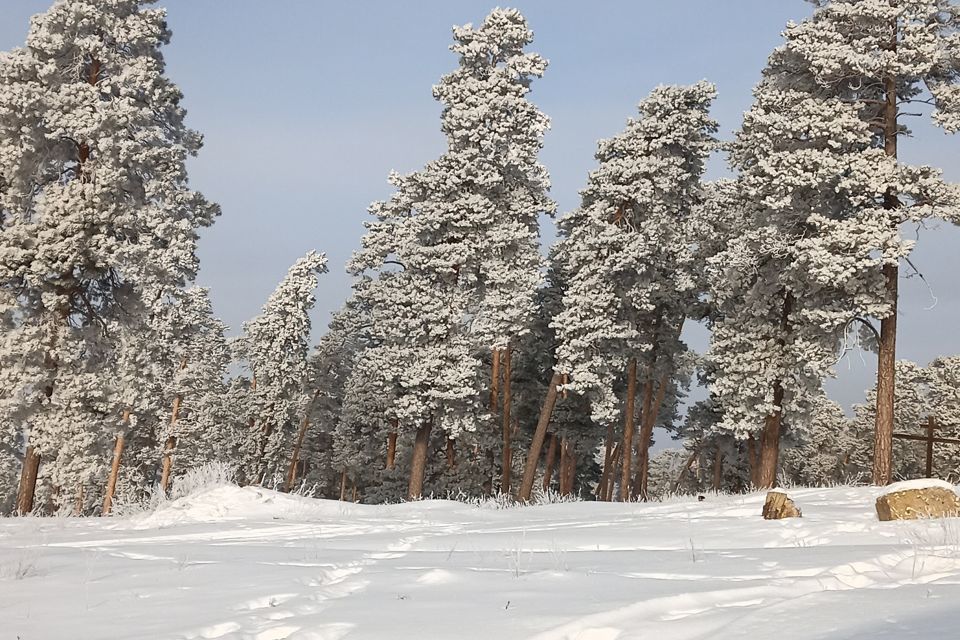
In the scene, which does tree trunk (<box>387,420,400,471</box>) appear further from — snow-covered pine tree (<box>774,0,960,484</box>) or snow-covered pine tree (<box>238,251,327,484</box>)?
snow-covered pine tree (<box>774,0,960,484</box>)

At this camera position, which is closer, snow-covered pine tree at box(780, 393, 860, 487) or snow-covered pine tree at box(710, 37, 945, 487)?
snow-covered pine tree at box(710, 37, 945, 487)

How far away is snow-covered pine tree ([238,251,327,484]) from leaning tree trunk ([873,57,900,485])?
27.8m

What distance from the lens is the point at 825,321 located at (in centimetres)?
2148

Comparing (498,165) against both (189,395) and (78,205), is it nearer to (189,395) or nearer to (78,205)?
(78,205)

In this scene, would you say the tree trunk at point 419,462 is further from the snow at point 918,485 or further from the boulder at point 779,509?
the snow at point 918,485

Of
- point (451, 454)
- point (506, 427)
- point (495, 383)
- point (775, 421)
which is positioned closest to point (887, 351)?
point (775, 421)

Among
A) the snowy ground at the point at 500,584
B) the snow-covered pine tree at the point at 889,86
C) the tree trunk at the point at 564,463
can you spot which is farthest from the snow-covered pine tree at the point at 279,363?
the snowy ground at the point at 500,584

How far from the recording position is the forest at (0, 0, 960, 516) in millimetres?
20281

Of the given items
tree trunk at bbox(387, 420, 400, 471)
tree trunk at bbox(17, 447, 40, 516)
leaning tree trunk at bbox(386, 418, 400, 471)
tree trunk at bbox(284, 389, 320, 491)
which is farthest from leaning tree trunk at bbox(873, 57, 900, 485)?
tree trunk at bbox(284, 389, 320, 491)

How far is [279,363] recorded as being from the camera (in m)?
41.0

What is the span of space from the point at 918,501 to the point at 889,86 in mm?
15092

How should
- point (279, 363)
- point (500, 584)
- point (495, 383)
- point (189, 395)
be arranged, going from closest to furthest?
point (500, 584), point (495, 383), point (279, 363), point (189, 395)

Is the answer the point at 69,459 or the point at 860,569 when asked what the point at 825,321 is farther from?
the point at 69,459

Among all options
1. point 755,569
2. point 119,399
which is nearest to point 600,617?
point 755,569
